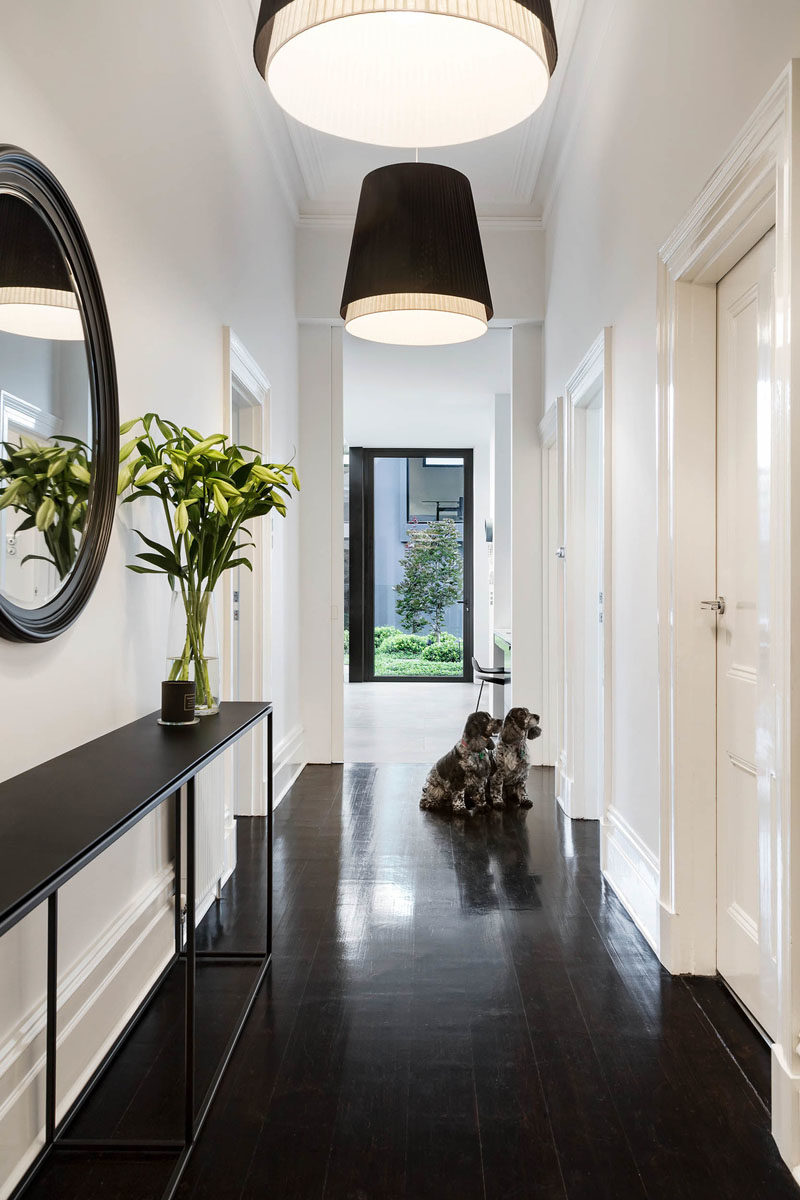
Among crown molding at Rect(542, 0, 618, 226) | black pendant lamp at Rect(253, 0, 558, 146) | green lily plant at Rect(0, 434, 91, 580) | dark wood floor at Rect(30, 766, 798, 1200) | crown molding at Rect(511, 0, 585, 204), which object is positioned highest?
crown molding at Rect(511, 0, 585, 204)

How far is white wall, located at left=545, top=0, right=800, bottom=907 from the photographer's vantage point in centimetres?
201

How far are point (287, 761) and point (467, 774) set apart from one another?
1088 millimetres

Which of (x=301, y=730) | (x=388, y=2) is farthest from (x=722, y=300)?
(x=301, y=730)

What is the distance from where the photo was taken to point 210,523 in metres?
2.31

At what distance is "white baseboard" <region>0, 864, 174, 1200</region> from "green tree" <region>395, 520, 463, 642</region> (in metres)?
7.94

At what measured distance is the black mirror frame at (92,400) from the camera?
1.59 metres

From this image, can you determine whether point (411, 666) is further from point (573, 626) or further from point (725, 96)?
point (725, 96)

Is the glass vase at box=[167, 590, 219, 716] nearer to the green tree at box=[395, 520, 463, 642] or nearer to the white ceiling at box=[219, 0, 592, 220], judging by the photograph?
the white ceiling at box=[219, 0, 592, 220]

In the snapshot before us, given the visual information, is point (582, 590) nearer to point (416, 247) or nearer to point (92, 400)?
point (416, 247)

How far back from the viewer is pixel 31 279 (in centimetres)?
166

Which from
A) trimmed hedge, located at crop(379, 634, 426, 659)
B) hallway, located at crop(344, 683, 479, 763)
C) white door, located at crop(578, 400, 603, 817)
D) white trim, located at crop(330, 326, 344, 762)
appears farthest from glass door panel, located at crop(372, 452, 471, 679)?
white door, located at crop(578, 400, 603, 817)

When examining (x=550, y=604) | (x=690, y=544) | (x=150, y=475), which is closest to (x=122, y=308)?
(x=150, y=475)

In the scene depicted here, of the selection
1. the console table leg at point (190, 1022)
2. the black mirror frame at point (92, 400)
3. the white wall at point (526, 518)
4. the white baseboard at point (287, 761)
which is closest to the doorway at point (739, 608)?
the console table leg at point (190, 1022)

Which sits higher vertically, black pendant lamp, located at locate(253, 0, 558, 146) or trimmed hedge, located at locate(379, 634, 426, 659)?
black pendant lamp, located at locate(253, 0, 558, 146)
